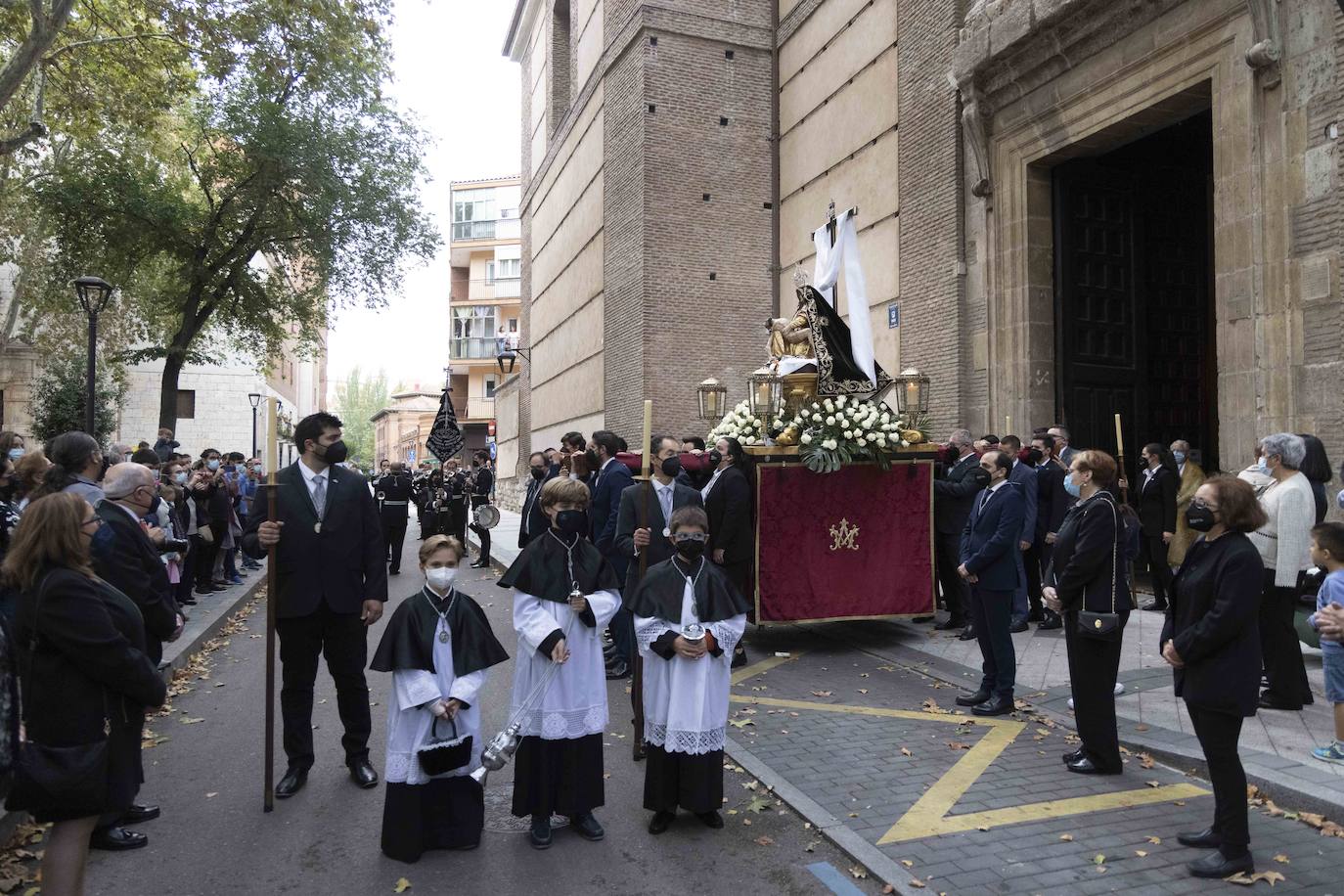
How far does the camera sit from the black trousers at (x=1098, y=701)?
205 inches

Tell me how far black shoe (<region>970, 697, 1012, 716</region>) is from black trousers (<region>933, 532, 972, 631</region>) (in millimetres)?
2868

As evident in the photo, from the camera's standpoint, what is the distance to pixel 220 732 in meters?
6.28

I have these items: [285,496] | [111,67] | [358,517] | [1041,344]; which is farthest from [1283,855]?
[111,67]

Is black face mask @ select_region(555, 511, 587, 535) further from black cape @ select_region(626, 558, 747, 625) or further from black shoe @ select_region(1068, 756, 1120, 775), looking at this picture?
black shoe @ select_region(1068, 756, 1120, 775)

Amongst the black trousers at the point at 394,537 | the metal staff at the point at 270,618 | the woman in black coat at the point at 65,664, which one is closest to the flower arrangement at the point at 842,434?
the metal staff at the point at 270,618

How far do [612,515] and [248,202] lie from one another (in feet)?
50.7

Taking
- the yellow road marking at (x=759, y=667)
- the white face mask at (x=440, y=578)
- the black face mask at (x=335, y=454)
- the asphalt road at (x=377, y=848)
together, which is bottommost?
the asphalt road at (x=377, y=848)

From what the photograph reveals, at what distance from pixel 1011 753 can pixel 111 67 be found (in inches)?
661

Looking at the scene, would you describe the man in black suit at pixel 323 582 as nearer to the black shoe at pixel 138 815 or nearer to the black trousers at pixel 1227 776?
the black shoe at pixel 138 815

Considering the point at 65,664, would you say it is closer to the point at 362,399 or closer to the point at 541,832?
the point at 541,832

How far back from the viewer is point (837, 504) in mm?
8711

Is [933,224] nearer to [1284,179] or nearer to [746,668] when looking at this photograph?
[1284,179]

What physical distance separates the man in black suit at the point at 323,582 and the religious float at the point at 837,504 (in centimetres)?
406

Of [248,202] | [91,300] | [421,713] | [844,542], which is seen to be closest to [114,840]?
[421,713]
